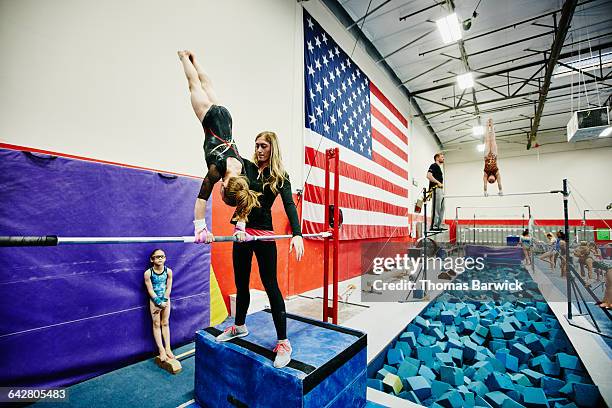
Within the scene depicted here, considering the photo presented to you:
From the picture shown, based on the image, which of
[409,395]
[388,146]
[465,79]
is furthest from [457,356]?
[465,79]

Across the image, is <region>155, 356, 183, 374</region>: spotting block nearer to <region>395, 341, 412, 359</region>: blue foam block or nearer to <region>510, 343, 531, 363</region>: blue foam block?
<region>395, 341, 412, 359</region>: blue foam block

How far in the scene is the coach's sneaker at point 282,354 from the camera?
1.54 m

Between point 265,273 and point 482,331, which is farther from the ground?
point 265,273

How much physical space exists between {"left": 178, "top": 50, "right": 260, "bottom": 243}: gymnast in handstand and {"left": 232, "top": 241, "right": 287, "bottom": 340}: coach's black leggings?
0.20 m

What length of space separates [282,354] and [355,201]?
425cm

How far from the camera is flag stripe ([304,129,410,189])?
4.67 metres

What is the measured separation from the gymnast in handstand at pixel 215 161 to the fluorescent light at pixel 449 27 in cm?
451

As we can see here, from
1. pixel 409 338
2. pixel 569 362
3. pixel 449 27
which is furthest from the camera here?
pixel 449 27

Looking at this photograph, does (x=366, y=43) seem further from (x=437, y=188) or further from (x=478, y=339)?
(x=478, y=339)

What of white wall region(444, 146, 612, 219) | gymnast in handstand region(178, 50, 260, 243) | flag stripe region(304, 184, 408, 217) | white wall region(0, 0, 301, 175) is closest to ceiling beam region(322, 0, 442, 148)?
white wall region(0, 0, 301, 175)

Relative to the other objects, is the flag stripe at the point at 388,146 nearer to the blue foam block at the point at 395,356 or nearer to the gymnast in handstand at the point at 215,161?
the blue foam block at the point at 395,356

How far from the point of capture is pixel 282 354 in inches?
63.2

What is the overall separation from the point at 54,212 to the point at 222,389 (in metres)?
1.69

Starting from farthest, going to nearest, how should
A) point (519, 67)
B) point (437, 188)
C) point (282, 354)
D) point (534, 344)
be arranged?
1. point (519, 67)
2. point (437, 188)
3. point (534, 344)
4. point (282, 354)
